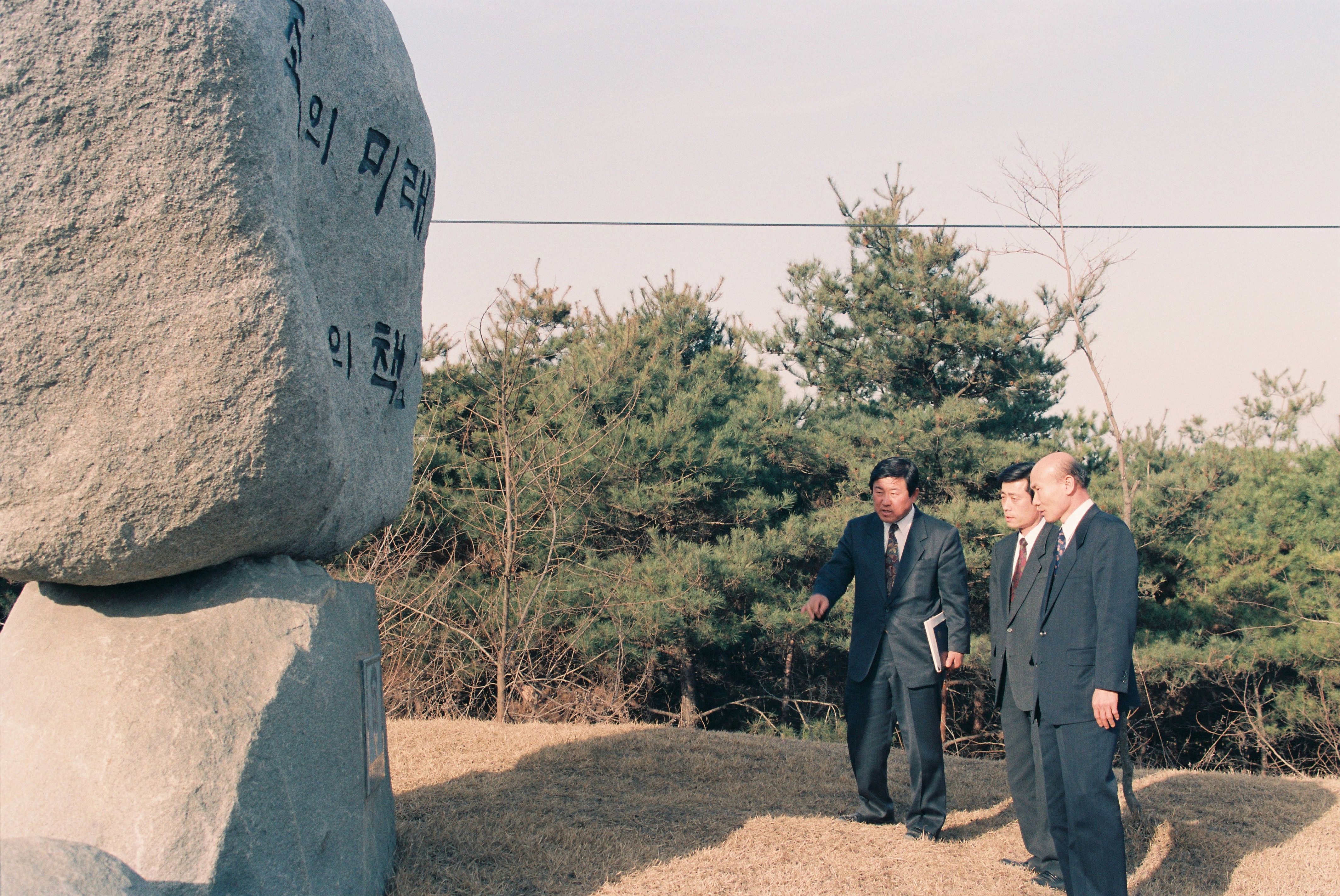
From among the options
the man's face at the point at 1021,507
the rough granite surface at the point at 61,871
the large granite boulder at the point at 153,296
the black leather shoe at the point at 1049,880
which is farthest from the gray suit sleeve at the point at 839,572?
the rough granite surface at the point at 61,871

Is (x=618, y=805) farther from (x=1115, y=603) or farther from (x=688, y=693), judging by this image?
(x=688, y=693)

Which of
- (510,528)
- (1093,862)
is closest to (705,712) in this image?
(510,528)

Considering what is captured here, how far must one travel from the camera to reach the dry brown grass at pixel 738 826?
3166 mm

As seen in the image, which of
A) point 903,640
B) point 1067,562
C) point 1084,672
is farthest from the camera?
point 903,640

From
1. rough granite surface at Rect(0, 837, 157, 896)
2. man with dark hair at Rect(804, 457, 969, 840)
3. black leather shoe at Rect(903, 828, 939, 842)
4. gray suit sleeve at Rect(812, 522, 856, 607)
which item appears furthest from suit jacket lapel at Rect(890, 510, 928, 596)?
rough granite surface at Rect(0, 837, 157, 896)

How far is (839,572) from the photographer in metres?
4.22

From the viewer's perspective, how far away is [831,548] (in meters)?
10.6

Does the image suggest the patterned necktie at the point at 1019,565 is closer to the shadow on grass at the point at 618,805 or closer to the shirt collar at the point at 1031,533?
the shirt collar at the point at 1031,533

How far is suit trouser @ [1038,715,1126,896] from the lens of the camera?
2820 mm

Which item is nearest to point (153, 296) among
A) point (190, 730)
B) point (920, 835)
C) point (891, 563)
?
point (190, 730)

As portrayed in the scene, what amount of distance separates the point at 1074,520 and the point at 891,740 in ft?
3.99

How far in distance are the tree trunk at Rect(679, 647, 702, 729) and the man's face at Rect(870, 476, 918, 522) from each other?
719cm

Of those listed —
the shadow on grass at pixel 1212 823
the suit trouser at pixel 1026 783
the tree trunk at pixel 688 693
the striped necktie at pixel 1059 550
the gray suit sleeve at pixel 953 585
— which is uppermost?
the striped necktie at pixel 1059 550

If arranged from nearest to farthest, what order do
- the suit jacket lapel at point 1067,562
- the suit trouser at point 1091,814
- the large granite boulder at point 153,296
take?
the large granite boulder at point 153,296 < the suit trouser at point 1091,814 < the suit jacket lapel at point 1067,562
